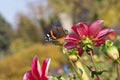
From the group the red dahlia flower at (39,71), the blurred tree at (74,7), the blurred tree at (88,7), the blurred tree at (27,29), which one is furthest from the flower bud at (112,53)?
the blurred tree at (27,29)

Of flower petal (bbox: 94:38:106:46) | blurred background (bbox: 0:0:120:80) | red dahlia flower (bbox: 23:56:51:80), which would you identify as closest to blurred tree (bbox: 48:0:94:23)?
blurred background (bbox: 0:0:120:80)

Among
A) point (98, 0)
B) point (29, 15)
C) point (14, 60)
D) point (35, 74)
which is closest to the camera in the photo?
point (35, 74)

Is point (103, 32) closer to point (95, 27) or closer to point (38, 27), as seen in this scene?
point (95, 27)

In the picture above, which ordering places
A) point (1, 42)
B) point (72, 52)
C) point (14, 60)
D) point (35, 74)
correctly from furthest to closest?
point (1, 42) < point (14, 60) < point (72, 52) < point (35, 74)

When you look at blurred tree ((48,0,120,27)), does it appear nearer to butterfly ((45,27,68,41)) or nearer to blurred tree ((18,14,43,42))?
blurred tree ((18,14,43,42))

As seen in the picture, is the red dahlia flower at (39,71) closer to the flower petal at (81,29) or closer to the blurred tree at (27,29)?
the flower petal at (81,29)

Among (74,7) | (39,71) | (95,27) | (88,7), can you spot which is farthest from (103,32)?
(74,7)

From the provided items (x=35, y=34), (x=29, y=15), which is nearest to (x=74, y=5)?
(x=35, y=34)

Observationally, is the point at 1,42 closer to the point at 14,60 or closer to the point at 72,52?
the point at 14,60
